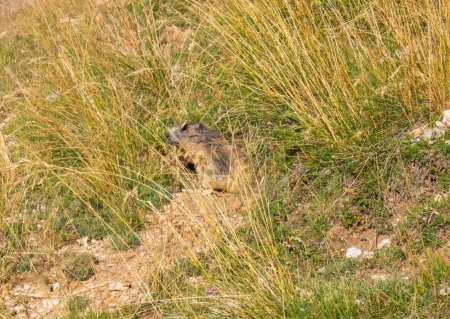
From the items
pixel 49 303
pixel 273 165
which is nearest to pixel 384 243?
pixel 273 165

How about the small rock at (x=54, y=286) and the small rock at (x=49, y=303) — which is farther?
the small rock at (x=54, y=286)

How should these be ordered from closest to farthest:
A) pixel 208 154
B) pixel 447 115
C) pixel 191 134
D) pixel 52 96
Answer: pixel 447 115
pixel 208 154
pixel 191 134
pixel 52 96

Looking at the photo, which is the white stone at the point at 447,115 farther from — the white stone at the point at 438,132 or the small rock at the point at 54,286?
the small rock at the point at 54,286

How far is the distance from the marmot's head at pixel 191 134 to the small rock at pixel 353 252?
166 cm

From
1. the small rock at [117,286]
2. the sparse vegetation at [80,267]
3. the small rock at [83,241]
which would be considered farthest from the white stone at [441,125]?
the small rock at [83,241]

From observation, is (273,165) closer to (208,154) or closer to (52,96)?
(208,154)

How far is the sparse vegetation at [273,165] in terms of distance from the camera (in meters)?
4.02

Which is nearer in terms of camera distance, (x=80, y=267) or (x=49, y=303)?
(x=49, y=303)

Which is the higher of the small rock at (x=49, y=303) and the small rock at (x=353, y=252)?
the small rock at (x=353, y=252)

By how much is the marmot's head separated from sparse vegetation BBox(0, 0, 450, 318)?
143 millimetres

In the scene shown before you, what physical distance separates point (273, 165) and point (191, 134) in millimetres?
791

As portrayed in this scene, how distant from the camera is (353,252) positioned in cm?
466

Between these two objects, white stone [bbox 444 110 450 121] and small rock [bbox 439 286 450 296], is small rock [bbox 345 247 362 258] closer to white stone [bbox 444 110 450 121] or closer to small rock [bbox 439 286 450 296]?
small rock [bbox 439 286 450 296]

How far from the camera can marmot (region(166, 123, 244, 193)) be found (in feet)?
18.6
